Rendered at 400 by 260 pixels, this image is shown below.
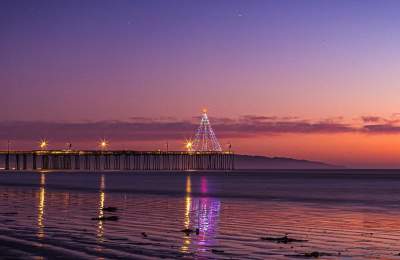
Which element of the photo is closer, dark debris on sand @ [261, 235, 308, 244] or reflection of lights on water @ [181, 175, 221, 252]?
reflection of lights on water @ [181, 175, 221, 252]

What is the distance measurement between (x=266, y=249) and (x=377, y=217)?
15094mm

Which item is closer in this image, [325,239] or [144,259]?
[144,259]

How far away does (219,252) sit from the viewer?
17.8 m

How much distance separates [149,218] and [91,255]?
12.3 metres

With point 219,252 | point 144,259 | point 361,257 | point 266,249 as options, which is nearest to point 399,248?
point 361,257

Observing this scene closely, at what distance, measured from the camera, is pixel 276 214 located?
108 ft

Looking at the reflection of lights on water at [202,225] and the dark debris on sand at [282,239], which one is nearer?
the reflection of lights on water at [202,225]

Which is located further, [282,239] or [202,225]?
[202,225]

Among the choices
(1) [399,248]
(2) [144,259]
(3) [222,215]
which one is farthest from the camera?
(3) [222,215]

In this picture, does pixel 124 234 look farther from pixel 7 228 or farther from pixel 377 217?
pixel 377 217

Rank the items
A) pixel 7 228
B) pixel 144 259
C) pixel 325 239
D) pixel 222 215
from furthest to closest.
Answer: pixel 222 215, pixel 7 228, pixel 325 239, pixel 144 259

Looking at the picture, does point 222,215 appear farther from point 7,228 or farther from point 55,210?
point 7,228

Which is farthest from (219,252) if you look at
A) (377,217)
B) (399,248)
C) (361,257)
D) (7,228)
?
(377,217)

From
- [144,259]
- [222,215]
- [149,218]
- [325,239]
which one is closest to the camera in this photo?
[144,259]
